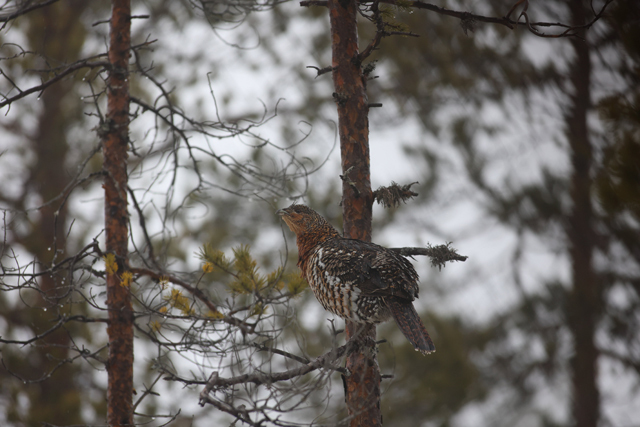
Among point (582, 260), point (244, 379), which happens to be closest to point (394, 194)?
point (244, 379)

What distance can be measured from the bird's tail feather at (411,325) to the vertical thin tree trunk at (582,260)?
5.23 m

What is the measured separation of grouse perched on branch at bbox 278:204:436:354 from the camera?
319 centimetres

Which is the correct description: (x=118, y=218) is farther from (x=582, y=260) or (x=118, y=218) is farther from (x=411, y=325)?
(x=582, y=260)

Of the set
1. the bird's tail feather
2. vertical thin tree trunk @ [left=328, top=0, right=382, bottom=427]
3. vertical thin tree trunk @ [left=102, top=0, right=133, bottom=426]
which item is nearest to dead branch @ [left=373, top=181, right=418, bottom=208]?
vertical thin tree trunk @ [left=328, top=0, right=382, bottom=427]

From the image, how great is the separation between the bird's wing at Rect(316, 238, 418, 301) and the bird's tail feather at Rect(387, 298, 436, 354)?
6 cm

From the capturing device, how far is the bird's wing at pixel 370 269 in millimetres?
3221

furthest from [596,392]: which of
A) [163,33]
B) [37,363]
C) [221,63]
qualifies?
[163,33]

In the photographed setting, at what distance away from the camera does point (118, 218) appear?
3.65 metres

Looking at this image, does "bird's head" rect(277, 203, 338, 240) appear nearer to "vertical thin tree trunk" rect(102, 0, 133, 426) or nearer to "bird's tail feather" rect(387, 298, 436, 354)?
"bird's tail feather" rect(387, 298, 436, 354)

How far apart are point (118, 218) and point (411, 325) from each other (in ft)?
7.13

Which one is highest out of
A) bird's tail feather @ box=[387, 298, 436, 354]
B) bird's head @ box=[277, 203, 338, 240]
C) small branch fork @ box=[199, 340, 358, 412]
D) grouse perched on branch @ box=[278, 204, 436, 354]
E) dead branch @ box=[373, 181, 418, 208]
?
bird's head @ box=[277, 203, 338, 240]

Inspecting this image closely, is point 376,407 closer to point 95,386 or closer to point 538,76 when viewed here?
point 95,386

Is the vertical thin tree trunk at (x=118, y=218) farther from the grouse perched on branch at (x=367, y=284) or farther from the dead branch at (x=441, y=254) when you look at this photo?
the dead branch at (x=441, y=254)

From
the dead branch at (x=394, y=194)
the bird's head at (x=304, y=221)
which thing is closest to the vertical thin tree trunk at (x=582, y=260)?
the bird's head at (x=304, y=221)
